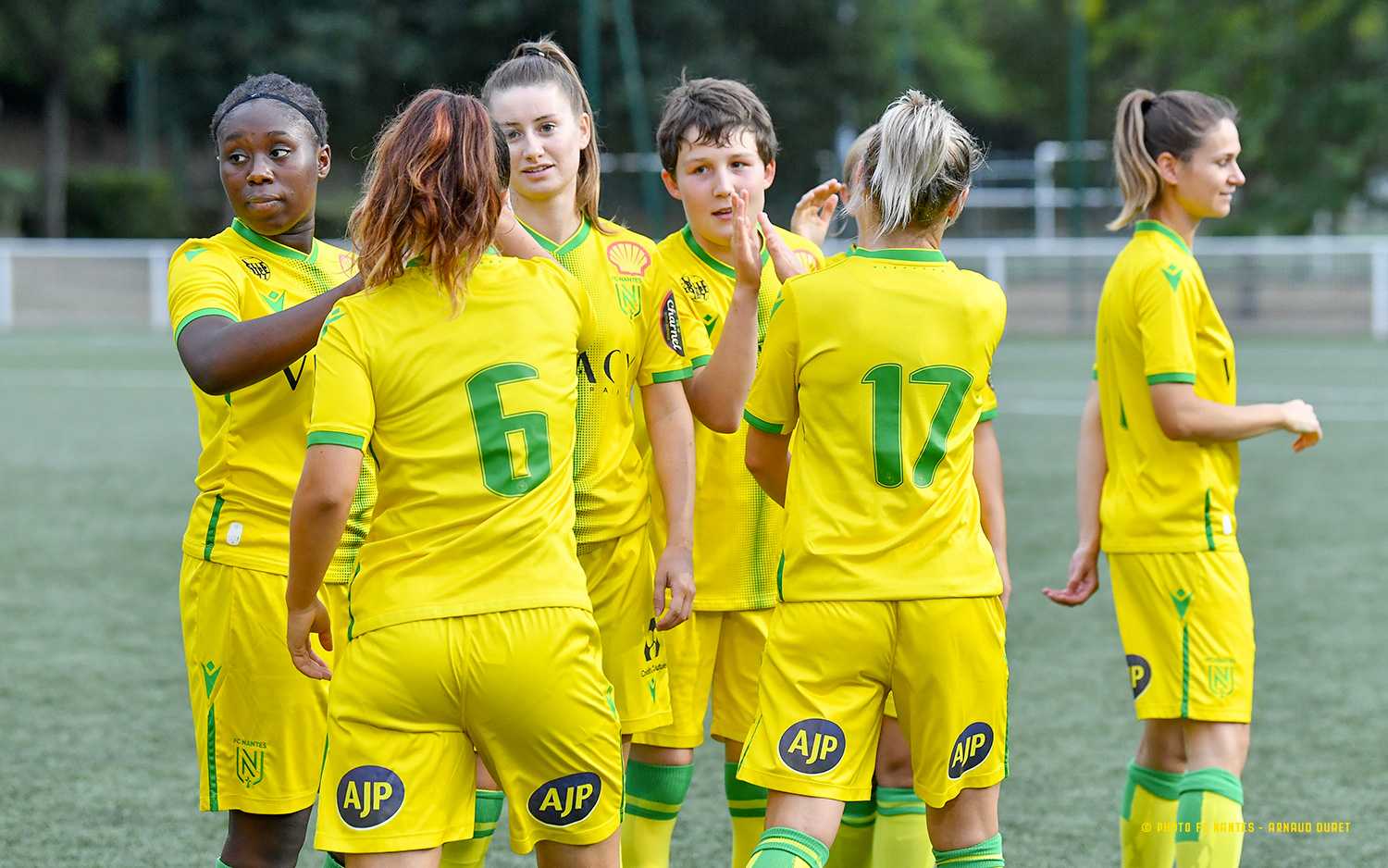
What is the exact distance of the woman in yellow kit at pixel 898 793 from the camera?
135 inches

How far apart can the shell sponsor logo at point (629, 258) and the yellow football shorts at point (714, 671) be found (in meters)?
0.86

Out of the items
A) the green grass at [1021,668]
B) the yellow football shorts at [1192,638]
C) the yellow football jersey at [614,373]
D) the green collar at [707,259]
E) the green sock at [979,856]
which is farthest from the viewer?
the green grass at [1021,668]

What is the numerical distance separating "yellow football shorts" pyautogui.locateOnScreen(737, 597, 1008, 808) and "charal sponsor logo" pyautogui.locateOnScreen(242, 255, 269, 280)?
140cm

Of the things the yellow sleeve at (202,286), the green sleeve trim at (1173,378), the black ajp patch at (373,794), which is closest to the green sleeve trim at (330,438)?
the black ajp patch at (373,794)

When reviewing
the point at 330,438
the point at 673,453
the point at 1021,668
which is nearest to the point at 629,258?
the point at 673,453

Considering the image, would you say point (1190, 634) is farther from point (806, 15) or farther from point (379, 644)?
point (806, 15)

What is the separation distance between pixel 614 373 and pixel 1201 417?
139 cm

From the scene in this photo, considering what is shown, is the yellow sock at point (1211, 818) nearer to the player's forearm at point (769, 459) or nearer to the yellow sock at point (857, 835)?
the yellow sock at point (857, 835)

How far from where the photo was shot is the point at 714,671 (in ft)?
12.2

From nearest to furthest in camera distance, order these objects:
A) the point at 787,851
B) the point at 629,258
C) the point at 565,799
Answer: the point at 565,799 → the point at 787,851 → the point at 629,258

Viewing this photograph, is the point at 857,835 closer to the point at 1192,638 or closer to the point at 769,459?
the point at 1192,638

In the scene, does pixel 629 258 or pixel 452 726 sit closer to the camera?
pixel 452 726

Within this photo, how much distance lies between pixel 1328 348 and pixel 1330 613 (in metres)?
14.5

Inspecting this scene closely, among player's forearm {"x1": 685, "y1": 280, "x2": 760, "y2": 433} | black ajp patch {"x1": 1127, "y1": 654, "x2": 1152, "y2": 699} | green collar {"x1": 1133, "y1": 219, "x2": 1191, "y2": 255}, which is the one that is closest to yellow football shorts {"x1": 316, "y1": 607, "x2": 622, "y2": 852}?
player's forearm {"x1": 685, "y1": 280, "x2": 760, "y2": 433}
